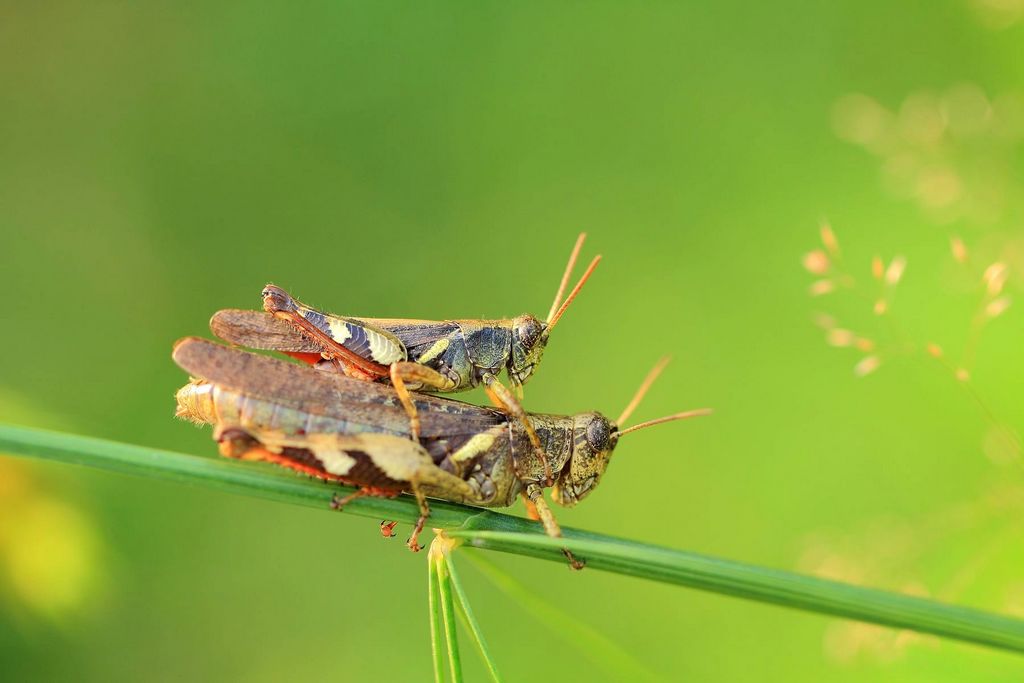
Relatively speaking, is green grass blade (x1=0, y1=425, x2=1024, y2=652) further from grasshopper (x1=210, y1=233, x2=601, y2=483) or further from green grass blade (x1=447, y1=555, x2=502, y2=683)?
grasshopper (x1=210, y1=233, x2=601, y2=483)

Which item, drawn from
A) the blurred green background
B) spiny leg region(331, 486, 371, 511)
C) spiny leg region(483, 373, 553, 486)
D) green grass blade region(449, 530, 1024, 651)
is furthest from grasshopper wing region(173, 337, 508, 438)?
the blurred green background

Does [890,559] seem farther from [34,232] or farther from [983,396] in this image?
[34,232]

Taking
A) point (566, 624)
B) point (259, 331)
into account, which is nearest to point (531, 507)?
point (566, 624)

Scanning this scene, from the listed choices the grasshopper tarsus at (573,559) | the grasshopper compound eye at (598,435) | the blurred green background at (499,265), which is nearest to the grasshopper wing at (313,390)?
the grasshopper compound eye at (598,435)

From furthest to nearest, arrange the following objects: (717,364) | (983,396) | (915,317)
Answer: (717,364)
(915,317)
(983,396)

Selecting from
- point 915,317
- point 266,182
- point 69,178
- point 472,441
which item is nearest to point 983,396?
point 915,317

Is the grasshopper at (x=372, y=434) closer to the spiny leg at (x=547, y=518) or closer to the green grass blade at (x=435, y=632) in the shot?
the spiny leg at (x=547, y=518)

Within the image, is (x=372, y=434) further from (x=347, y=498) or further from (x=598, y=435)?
(x=598, y=435)
